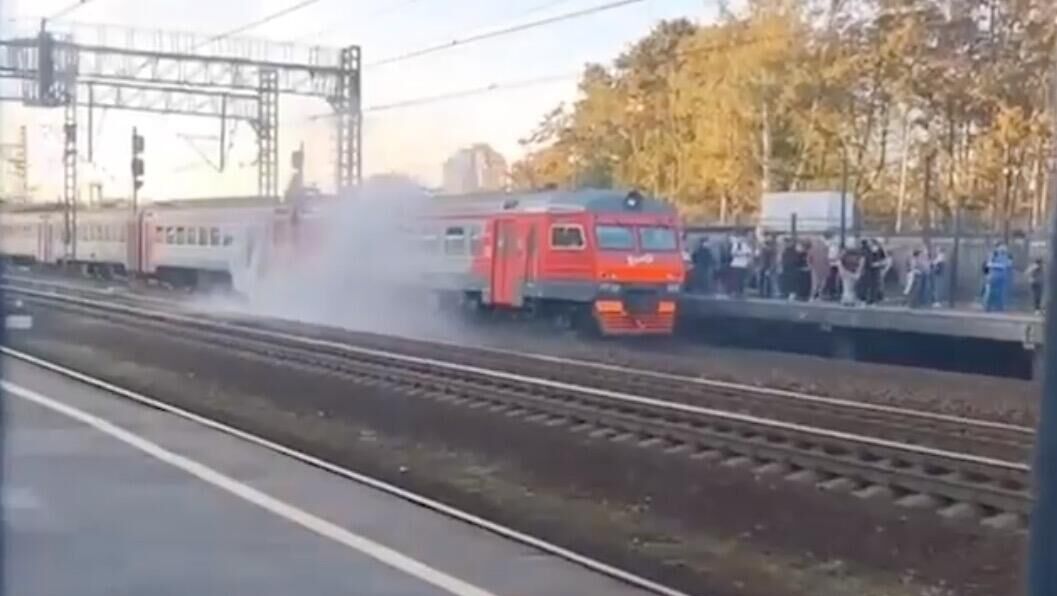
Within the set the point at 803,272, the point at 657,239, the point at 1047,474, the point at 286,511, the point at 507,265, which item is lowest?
the point at 286,511

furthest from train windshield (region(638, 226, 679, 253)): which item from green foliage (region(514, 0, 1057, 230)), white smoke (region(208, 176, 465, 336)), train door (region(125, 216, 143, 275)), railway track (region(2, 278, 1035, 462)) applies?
train door (region(125, 216, 143, 275))

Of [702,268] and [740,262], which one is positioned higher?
[740,262]

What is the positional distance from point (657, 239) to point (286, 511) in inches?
537

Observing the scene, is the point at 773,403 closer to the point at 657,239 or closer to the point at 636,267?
the point at 636,267

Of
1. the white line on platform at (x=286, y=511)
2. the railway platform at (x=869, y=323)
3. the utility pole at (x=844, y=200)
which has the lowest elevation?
the white line on platform at (x=286, y=511)

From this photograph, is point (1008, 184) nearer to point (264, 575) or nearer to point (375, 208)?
point (375, 208)

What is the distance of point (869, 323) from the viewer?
16938 mm

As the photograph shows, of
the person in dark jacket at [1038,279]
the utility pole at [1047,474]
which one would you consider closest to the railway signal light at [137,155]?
the person in dark jacket at [1038,279]

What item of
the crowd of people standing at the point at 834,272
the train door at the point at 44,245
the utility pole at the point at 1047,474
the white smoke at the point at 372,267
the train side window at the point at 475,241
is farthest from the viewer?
the train door at the point at 44,245

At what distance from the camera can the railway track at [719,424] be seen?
26.7 ft

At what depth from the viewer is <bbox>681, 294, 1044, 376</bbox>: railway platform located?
15.4 metres

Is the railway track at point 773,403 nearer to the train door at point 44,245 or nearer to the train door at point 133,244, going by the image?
the train door at point 133,244

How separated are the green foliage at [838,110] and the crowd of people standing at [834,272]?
0.61 m

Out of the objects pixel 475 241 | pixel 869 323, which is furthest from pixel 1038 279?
pixel 475 241
